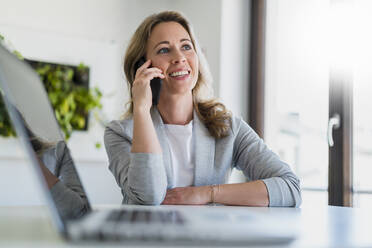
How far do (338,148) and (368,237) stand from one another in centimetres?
192

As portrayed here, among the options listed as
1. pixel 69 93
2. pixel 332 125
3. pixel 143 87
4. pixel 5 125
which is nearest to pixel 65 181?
pixel 143 87

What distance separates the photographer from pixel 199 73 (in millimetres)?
1822

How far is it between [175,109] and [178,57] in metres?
0.20

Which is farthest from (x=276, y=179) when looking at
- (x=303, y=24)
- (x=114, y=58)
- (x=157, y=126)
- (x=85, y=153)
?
(x=114, y=58)

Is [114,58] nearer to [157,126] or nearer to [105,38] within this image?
[105,38]

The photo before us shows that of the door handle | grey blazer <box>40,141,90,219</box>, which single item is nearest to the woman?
grey blazer <box>40,141,90,219</box>

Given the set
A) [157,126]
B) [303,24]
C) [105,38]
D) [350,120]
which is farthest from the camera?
[105,38]

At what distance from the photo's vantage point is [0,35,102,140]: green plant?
3002mm

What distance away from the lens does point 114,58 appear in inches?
132

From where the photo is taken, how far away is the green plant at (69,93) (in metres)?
3.00

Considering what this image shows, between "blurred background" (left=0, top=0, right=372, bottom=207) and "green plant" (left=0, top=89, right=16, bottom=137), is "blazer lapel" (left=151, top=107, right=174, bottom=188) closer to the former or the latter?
"blurred background" (left=0, top=0, right=372, bottom=207)

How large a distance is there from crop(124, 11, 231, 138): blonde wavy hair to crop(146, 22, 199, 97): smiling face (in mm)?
32

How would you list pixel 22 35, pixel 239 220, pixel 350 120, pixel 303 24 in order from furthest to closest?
1. pixel 22 35
2. pixel 303 24
3. pixel 350 120
4. pixel 239 220

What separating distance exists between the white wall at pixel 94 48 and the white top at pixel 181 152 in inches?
63.4
